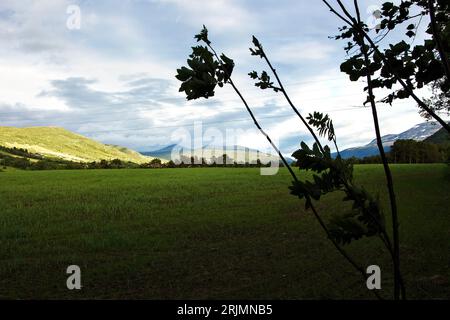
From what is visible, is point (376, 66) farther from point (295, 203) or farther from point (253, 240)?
point (295, 203)

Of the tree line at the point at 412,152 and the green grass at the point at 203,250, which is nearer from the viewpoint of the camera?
the green grass at the point at 203,250

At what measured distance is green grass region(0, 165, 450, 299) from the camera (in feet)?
23.9

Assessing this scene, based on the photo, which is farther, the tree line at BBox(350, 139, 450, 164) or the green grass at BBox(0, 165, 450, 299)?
the tree line at BBox(350, 139, 450, 164)

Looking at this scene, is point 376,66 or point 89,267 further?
point 89,267

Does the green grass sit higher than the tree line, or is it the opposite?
the tree line

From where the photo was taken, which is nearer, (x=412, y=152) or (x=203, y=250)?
(x=203, y=250)

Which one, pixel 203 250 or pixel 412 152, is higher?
pixel 412 152

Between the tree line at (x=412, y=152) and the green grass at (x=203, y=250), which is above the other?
the tree line at (x=412, y=152)

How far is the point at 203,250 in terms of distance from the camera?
10383 mm

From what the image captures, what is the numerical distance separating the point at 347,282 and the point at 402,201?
1194 centimetres

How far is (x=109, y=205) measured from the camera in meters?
19.1

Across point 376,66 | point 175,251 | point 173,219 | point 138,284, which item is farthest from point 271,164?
point 173,219

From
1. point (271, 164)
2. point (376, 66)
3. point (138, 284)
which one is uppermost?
point (376, 66)

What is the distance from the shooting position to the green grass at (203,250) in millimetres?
7270
